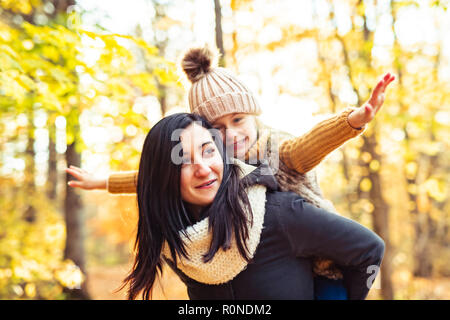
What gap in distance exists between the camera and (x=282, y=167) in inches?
69.2

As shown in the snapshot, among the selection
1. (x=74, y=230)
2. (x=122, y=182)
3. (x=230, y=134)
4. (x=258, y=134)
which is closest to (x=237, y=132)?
(x=230, y=134)

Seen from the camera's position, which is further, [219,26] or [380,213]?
[380,213]

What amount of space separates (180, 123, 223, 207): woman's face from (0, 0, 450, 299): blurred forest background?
0.65 metres

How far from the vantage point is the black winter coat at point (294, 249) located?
1.49 m

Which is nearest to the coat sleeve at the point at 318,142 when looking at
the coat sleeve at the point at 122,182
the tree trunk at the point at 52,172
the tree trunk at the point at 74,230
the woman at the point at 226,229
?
the woman at the point at 226,229

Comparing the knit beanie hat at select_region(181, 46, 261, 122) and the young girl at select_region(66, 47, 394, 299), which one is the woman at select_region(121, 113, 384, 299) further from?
the knit beanie hat at select_region(181, 46, 261, 122)

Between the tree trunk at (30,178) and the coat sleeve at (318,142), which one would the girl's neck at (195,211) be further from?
the tree trunk at (30,178)

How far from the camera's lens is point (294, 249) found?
153 centimetres

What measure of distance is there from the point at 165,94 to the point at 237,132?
11.8ft

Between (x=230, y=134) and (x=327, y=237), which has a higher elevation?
(x=230, y=134)

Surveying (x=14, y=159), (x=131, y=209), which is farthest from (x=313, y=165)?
(x=14, y=159)

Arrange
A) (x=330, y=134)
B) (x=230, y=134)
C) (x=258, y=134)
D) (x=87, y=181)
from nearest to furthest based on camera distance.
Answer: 1. (x=330, y=134)
2. (x=230, y=134)
3. (x=258, y=134)
4. (x=87, y=181)

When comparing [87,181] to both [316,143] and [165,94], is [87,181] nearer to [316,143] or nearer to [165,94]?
[316,143]
